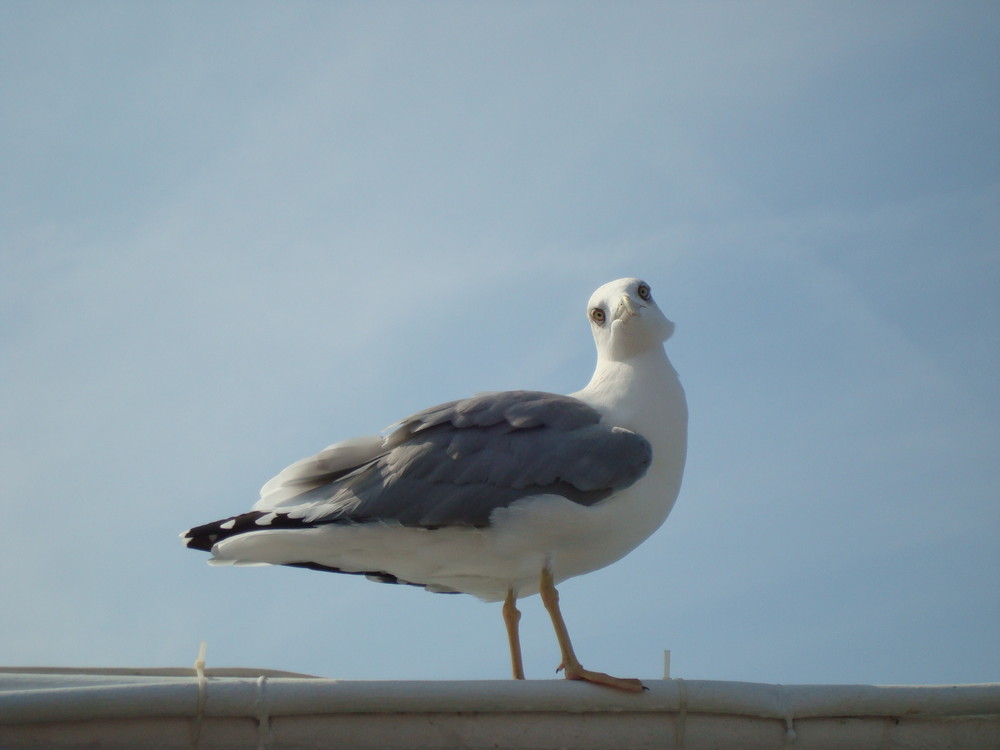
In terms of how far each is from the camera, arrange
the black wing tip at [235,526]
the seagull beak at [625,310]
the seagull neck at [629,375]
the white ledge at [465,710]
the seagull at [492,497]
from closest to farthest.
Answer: the white ledge at [465,710] → the seagull at [492,497] → the black wing tip at [235,526] → the seagull neck at [629,375] → the seagull beak at [625,310]

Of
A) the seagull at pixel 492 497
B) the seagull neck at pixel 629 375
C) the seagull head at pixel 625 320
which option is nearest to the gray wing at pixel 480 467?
the seagull at pixel 492 497

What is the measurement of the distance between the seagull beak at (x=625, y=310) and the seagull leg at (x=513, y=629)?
4.82 feet

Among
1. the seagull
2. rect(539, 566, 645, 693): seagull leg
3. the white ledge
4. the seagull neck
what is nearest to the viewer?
the white ledge

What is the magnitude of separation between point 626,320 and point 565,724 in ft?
7.50

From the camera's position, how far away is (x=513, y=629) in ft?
17.1

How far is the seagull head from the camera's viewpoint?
555cm

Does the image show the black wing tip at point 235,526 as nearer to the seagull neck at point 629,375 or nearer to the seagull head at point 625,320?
the seagull neck at point 629,375

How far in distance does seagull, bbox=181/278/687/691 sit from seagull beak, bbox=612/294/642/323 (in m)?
0.30

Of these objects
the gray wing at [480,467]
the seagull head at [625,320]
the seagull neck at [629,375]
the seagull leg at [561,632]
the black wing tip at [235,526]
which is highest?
the seagull head at [625,320]

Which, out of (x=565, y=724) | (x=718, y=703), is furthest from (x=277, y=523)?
(x=718, y=703)

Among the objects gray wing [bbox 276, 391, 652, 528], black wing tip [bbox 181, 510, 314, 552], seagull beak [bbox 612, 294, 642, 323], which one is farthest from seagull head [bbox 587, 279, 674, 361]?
black wing tip [bbox 181, 510, 314, 552]

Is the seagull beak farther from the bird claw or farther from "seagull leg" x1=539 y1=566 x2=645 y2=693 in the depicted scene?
the bird claw

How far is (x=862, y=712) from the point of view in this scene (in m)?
3.97

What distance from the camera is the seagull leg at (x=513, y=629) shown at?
16.9 feet
